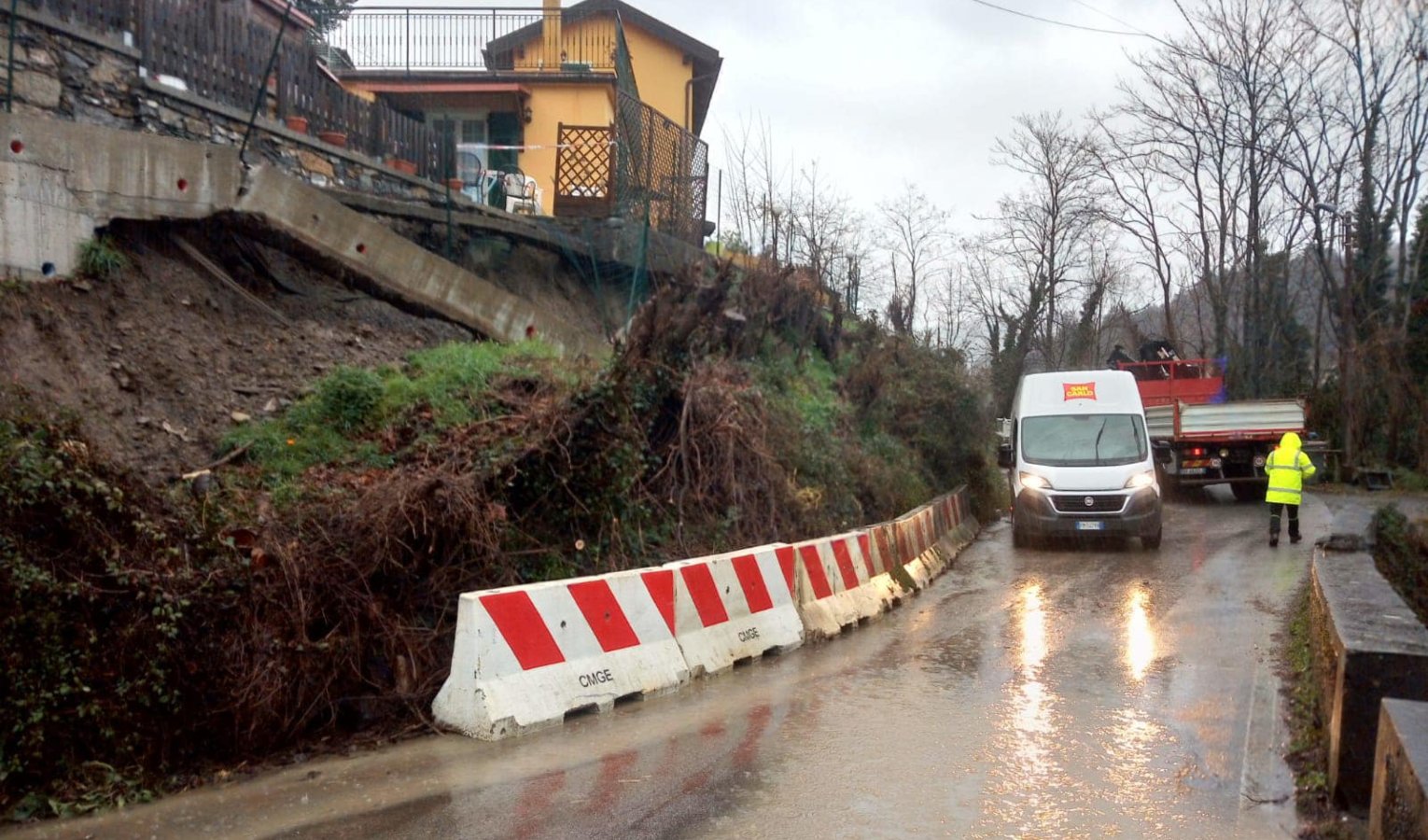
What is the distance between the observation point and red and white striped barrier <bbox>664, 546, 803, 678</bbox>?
8688 mm

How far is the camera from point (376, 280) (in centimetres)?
1231

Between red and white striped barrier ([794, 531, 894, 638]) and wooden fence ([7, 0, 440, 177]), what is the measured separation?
779cm

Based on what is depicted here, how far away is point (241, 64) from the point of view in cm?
1266

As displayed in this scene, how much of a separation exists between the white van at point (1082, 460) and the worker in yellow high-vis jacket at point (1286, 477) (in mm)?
1635

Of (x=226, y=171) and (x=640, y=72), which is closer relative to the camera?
(x=226, y=171)

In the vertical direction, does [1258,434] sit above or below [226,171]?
below

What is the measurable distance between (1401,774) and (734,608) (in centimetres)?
548

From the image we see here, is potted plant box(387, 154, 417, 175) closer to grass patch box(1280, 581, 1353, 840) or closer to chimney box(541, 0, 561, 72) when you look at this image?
chimney box(541, 0, 561, 72)

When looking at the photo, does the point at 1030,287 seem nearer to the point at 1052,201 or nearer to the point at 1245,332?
the point at 1052,201

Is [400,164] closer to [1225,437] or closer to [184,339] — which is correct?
[184,339]

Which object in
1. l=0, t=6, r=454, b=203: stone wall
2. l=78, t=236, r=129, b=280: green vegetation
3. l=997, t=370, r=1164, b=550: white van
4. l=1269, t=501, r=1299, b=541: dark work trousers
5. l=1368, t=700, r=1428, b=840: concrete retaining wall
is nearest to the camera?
l=1368, t=700, r=1428, b=840: concrete retaining wall

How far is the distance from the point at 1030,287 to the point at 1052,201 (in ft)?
12.4

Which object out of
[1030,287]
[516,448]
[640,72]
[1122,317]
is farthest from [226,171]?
[1122,317]

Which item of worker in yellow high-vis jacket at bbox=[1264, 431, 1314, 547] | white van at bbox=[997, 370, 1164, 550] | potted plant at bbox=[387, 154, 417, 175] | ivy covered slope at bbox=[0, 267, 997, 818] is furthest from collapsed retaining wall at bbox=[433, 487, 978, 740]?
worker in yellow high-vis jacket at bbox=[1264, 431, 1314, 547]
